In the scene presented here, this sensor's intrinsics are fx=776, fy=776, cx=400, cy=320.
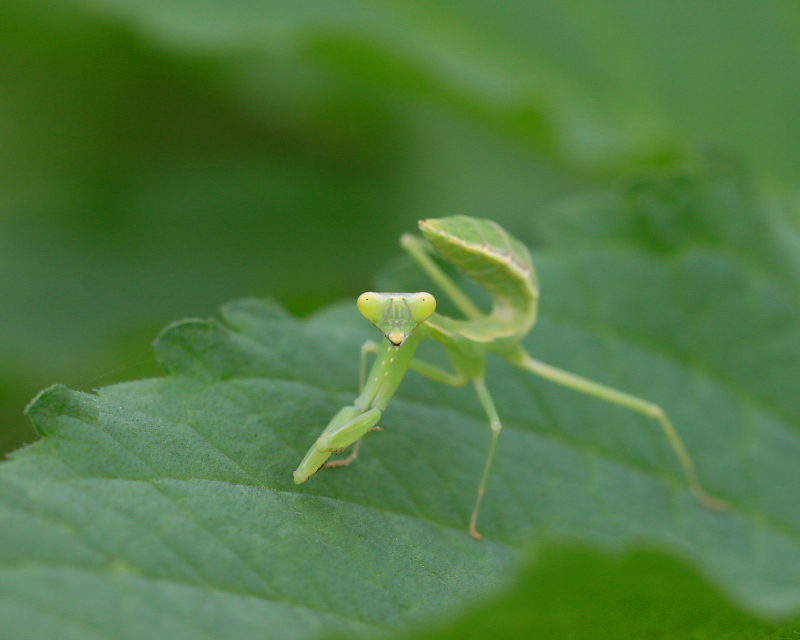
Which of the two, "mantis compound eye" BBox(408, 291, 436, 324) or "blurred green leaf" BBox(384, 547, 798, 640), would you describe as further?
"mantis compound eye" BBox(408, 291, 436, 324)

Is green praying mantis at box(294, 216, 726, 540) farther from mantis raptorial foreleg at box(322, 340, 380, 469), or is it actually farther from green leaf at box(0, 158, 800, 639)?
green leaf at box(0, 158, 800, 639)

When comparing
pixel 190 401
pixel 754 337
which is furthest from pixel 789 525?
pixel 190 401

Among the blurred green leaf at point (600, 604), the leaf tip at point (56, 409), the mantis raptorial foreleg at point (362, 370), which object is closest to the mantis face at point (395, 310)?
the mantis raptorial foreleg at point (362, 370)

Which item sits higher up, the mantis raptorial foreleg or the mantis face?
the mantis face

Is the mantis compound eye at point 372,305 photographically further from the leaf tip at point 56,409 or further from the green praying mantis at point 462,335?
the leaf tip at point 56,409

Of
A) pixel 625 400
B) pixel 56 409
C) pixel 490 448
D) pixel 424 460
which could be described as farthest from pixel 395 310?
pixel 625 400

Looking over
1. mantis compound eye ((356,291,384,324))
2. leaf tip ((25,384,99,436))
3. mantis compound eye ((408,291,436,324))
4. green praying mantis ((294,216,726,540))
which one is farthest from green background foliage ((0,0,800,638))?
mantis compound eye ((408,291,436,324))
